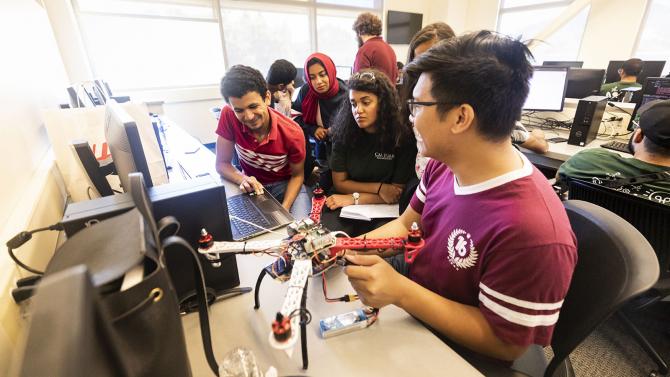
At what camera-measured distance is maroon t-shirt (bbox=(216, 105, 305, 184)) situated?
5.91 ft

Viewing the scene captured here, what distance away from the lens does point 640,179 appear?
4.42 feet

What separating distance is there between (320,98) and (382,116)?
3.48 feet

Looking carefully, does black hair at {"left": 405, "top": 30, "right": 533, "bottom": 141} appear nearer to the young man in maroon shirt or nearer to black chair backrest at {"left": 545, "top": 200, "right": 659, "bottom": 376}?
black chair backrest at {"left": 545, "top": 200, "right": 659, "bottom": 376}

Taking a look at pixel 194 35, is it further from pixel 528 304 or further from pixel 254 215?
pixel 528 304

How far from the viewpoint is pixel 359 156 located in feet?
6.07

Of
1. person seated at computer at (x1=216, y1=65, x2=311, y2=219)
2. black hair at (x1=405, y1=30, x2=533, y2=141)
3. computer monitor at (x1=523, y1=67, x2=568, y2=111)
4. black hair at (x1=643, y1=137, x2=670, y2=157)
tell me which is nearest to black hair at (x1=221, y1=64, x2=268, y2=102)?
person seated at computer at (x1=216, y1=65, x2=311, y2=219)

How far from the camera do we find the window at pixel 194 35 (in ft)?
13.3

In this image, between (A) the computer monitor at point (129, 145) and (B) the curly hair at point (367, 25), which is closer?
(A) the computer monitor at point (129, 145)

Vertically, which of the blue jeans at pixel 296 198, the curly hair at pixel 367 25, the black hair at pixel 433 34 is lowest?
the blue jeans at pixel 296 198

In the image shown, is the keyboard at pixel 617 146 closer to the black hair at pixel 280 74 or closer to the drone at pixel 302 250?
the drone at pixel 302 250

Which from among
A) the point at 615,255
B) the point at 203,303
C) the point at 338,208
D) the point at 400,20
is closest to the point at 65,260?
the point at 203,303

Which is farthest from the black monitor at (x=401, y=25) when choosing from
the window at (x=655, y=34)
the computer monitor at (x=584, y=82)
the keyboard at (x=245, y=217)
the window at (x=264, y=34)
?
the keyboard at (x=245, y=217)

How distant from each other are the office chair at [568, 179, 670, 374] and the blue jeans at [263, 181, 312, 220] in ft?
4.58

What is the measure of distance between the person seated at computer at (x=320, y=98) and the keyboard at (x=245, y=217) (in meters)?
1.13
